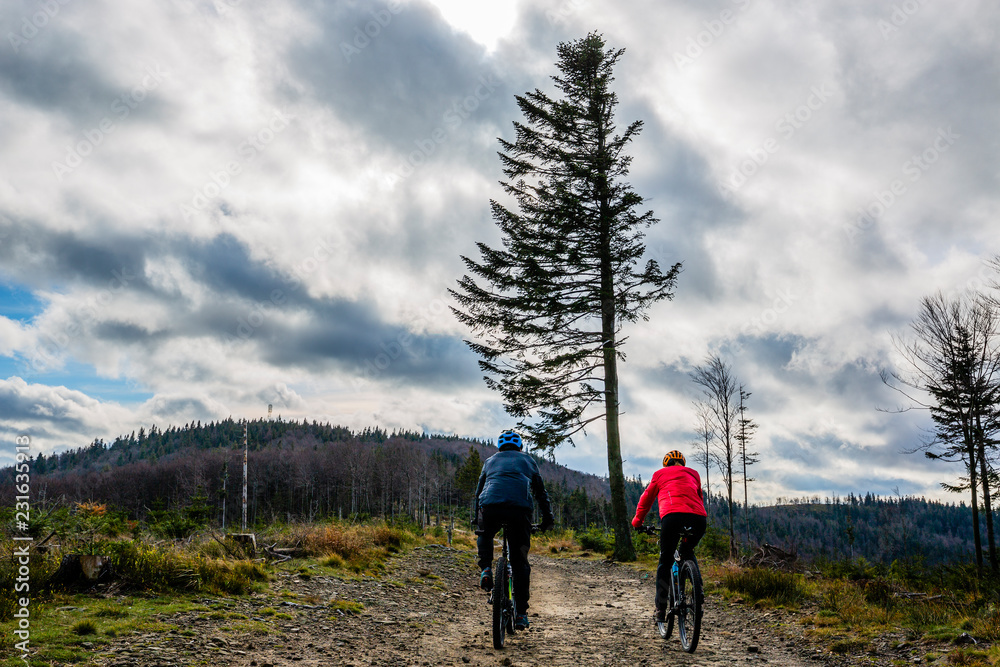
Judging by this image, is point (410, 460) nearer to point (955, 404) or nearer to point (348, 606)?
point (955, 404)

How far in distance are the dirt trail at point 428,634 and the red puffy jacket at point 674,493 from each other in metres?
1.47

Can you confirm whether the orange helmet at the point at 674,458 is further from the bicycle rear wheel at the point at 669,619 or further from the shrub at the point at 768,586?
the shrub at the point at 768,586

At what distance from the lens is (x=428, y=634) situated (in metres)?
6.20

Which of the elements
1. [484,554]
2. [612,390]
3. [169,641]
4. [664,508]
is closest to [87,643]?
[169,641]

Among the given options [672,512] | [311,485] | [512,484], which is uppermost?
[512,484]

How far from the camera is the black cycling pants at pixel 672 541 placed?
6.02 meters

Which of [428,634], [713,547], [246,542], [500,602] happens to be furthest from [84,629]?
[713,547]

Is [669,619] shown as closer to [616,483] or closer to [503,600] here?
[503,600]

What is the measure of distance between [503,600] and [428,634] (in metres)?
1.30

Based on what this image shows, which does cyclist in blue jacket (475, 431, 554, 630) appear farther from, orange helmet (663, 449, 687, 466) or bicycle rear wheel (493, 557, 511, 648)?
orange helmet (663, 449, 687, 466)

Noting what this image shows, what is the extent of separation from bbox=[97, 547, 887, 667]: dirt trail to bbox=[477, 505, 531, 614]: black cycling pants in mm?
575

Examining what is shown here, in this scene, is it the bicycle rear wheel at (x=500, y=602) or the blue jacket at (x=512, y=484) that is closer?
the bicycle rear wheel at (x=500, y=602)

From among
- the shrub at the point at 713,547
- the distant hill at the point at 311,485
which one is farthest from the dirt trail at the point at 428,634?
the distant hill at the point at 311,485

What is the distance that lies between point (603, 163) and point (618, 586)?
503 inches
